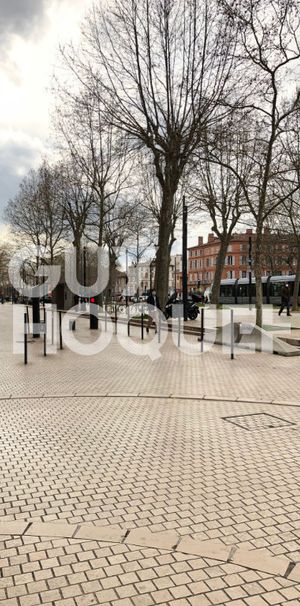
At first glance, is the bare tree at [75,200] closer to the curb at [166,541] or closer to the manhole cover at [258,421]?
the manhole cover at [258,421]

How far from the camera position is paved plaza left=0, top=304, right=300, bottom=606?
2.95 meters

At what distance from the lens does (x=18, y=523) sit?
372cm

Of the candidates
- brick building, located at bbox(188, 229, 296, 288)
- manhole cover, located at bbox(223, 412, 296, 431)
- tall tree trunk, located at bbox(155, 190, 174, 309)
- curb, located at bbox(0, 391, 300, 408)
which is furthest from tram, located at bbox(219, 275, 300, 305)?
manhole cover, located at bbox(223, 412, 296, 431)

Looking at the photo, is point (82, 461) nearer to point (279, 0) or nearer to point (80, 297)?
point (279, 0)

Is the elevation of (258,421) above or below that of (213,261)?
below

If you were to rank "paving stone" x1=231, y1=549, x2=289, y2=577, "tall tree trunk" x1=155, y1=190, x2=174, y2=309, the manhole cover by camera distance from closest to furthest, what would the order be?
"paving stone" x1=231, y1=549, x2=289, y2=577 < the manhole cover < "tall tree trunk" x1=155, y1=190, x2=174, y2=309

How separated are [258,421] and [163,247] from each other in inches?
645

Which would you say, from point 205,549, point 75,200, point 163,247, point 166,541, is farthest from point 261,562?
point 75,200

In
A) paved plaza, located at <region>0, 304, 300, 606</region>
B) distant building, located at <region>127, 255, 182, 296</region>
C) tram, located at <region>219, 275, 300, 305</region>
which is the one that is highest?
distant building, located at <region>127, 255, 182, 296</region>

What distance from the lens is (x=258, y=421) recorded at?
266 inches

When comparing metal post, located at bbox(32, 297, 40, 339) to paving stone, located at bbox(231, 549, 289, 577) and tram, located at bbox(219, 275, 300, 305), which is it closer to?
paving stone, located at bbox(231, 549, 289, 577)

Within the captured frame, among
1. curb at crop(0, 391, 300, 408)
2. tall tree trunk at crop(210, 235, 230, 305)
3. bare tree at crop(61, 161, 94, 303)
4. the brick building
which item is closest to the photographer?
curb at crop(0, 391, 300, 408)

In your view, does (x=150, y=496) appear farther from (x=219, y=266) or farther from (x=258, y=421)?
(x=219, y=266)

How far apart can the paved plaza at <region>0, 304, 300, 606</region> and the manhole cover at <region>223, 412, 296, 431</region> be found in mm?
27
